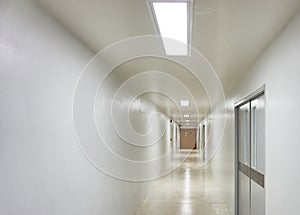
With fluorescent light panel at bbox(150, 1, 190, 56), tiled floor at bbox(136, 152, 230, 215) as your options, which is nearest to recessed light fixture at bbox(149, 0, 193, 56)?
fluorescent light panel at bbox(150, 1, 190, 56)

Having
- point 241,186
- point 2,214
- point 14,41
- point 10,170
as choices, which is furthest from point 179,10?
point 241,186

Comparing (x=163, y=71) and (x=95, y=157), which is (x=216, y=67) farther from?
(x=95, y=157)

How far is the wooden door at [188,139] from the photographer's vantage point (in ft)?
80.8

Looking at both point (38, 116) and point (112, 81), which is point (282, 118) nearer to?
point (38, 116)

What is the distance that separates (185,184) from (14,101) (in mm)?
7101

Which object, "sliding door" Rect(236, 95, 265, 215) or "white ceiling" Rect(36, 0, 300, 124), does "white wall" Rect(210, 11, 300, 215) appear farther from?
"sliding door" Rect(236, 95, 265, 215)

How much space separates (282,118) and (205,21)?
0.97 meters

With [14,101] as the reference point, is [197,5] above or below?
above

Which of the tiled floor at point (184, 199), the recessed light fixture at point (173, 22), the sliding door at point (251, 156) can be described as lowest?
the tiled floor at point (184, 199)

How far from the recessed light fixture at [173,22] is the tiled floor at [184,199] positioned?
3531 millimetres

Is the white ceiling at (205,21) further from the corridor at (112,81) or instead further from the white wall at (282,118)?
the white wall at (282,118)

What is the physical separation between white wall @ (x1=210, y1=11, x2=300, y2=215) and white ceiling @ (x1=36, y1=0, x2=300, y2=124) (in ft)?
0.48

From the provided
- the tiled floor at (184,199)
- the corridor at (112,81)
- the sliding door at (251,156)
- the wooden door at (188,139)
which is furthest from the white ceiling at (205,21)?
the wooden door at (188,139)

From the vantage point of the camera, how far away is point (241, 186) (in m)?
4.35
